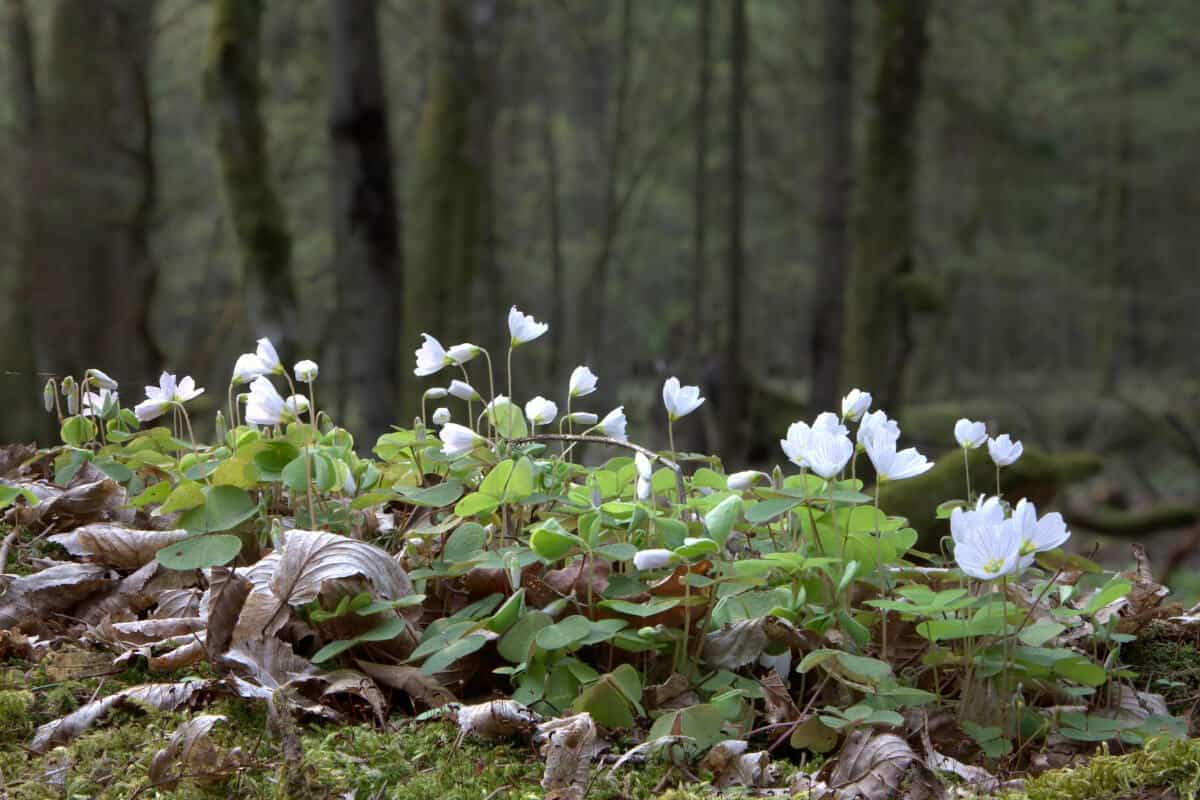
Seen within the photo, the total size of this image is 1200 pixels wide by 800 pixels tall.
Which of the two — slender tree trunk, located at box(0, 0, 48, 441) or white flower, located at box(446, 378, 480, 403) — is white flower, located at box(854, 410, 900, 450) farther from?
slender tree trunk, located at box(0, 0, 48, 441)

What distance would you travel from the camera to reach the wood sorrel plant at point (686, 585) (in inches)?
65.1

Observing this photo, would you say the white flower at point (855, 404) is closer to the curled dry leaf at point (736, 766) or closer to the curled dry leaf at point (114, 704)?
the curled dry leaf at point (736, 766)

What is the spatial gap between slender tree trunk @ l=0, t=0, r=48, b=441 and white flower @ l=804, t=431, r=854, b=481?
6499 mm

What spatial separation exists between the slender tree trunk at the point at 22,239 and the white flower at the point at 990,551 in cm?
674

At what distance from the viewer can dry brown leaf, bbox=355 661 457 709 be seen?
1744 millimetres

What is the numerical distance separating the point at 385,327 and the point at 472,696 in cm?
548

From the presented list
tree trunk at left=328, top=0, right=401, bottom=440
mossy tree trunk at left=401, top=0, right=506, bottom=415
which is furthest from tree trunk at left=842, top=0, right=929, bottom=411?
tree trunk at left=328, top=0, right=401, bottom=440

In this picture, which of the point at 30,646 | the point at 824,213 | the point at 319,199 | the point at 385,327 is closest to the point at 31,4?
the point at 319,199

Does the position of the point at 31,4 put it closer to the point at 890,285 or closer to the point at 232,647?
the point at 890,285

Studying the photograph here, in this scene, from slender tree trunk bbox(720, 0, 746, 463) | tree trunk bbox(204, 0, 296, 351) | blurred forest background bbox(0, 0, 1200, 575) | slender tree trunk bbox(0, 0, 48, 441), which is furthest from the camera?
slender tree trunk bbox(720, 0, 746, 463)

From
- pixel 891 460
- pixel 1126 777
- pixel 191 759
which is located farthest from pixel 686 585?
pixel 191 759

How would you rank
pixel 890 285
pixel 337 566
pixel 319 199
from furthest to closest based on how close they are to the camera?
pixel 319 199, pixel 890 285, pixel 337 566

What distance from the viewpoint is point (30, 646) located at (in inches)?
73.3

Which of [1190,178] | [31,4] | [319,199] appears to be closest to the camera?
[31,4]
